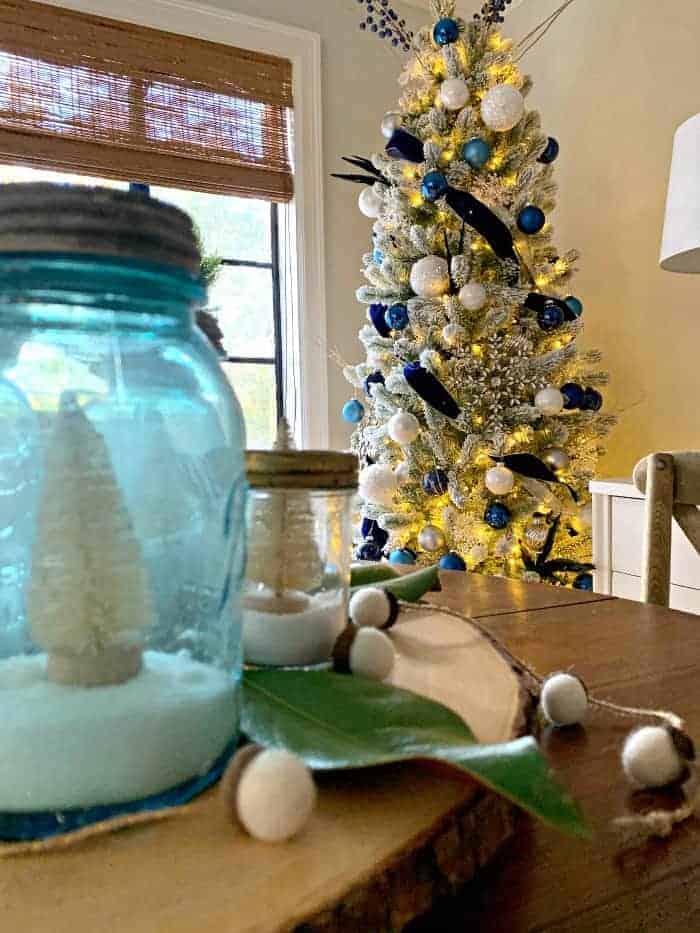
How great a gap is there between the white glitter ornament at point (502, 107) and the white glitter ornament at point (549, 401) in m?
0.67

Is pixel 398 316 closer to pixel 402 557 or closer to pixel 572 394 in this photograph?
pixel 572 394

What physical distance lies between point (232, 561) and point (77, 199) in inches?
6.2

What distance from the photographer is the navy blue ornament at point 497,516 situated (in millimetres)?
1887

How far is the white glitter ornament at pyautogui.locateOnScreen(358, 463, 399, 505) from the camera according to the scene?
190 cm

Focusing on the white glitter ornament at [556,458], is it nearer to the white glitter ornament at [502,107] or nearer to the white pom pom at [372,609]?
the white glitter ornament at [502,107]

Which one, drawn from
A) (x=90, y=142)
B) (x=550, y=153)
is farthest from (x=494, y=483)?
(x=90, y=142)

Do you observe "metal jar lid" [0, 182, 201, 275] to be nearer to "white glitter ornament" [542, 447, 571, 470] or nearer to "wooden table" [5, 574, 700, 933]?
"wooden table" [5, 574, 700, 933]

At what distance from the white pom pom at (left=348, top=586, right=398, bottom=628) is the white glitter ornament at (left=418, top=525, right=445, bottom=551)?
4.55 feet

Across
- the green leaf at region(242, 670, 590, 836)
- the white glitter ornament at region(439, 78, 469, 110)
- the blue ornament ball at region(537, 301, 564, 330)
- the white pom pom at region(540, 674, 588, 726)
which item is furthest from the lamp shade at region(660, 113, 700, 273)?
the green leaf at region(242, 670, 590, 836)

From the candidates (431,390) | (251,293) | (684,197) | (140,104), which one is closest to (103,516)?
(684,197)

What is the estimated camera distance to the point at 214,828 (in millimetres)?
284

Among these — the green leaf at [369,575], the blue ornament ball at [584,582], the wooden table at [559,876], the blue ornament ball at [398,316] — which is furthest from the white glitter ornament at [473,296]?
the wooden table at [559,876]

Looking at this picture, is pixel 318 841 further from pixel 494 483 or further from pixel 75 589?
pixel 494 483

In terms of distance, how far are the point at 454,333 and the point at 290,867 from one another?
5.58 feet
